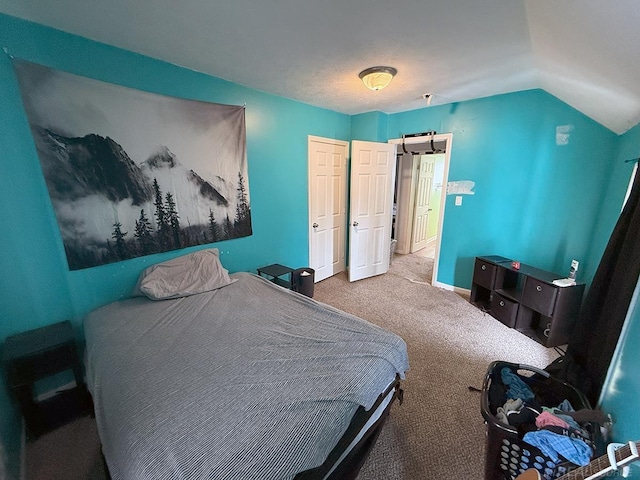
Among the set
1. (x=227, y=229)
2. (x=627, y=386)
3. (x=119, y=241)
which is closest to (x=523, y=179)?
(x=627, y=386)

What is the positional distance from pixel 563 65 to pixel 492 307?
2.29m

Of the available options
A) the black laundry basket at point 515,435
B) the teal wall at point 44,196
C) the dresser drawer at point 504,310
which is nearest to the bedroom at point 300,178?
the teal wall at point 44,196

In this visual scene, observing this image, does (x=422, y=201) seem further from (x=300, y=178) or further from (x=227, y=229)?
(x=227, y=229)

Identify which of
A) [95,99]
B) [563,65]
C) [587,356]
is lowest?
[587,356]

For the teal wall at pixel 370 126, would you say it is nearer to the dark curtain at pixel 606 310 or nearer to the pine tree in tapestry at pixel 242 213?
the pine tree in tapestry at pixel 242 213

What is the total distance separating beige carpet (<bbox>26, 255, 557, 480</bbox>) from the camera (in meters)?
1.38

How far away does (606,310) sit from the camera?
4.94 feet

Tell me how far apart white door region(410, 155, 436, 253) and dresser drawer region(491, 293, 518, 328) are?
263cm

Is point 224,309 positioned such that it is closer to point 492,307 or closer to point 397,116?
point 492,307

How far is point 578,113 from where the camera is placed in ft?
8.09

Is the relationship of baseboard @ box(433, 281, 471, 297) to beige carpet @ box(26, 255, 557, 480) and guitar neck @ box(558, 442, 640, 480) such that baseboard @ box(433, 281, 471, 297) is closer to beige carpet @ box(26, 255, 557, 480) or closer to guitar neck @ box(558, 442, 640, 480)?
beige carpet @ box(26, 255, 557, 480)

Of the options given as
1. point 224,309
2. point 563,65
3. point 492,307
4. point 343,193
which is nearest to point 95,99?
point 224,309

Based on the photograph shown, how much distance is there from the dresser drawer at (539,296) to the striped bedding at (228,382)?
1.75 m

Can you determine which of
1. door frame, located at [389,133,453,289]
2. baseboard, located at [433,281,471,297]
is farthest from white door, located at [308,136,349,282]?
baseboard, located at [433,281,471,297]
